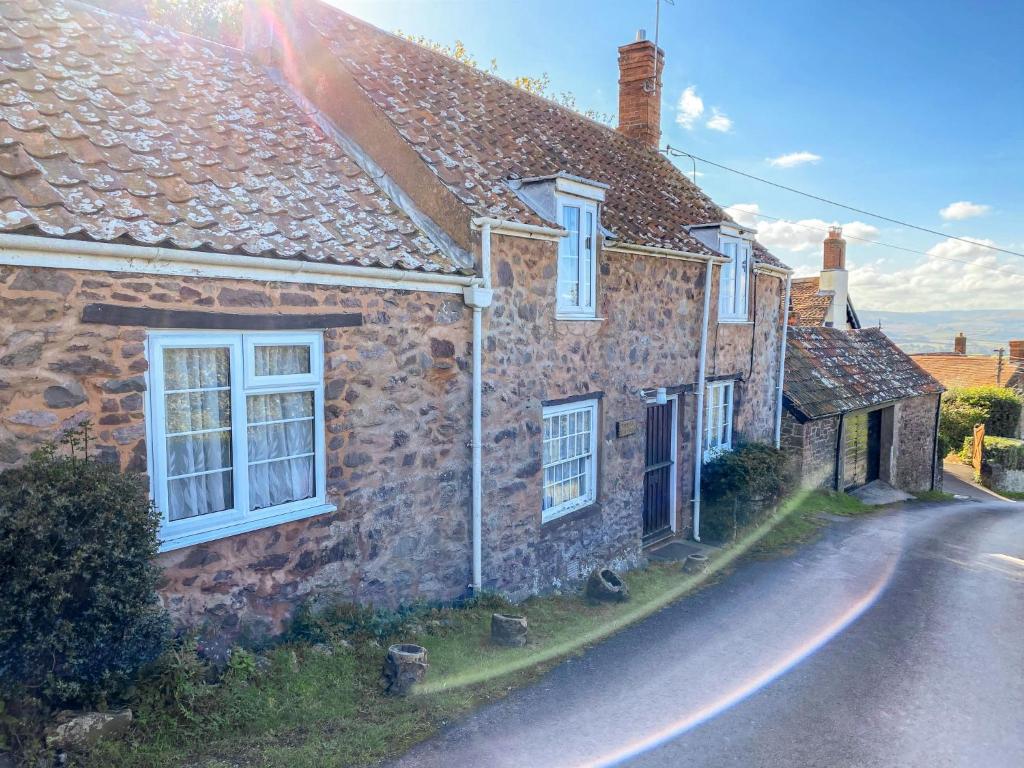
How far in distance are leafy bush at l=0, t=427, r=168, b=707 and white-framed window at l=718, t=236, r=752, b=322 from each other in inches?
430

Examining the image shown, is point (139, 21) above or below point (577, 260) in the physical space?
above

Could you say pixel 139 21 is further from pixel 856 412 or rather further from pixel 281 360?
pixel 856 412

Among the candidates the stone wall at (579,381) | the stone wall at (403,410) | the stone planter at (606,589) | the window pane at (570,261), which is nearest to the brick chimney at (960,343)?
the stone wall at (579,381)

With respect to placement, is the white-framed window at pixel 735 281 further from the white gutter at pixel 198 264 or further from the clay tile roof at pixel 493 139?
the white gutter at pixel 198 264

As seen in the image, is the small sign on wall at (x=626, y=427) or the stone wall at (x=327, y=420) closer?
the stone wall at (x=327, y=420)

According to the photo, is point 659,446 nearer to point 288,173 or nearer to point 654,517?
Answer: point 654,517

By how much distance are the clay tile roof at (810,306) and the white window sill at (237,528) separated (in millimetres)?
25031

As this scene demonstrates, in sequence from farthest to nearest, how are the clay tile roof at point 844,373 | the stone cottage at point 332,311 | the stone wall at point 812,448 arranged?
the clay tile roof at point 844,373, the stone wall at point 812,448, the stone cottage at point 332,311

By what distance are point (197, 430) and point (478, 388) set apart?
10.4ft

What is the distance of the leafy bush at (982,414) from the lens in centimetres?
3130

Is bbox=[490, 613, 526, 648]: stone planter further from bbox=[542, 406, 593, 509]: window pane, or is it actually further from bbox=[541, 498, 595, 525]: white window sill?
bbox=[542, 406, 593, 509]: window pane

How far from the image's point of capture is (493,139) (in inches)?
419

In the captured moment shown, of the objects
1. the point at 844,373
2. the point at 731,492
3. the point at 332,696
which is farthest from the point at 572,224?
the point at 844,373

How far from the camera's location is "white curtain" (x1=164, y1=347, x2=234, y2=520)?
595 cm
